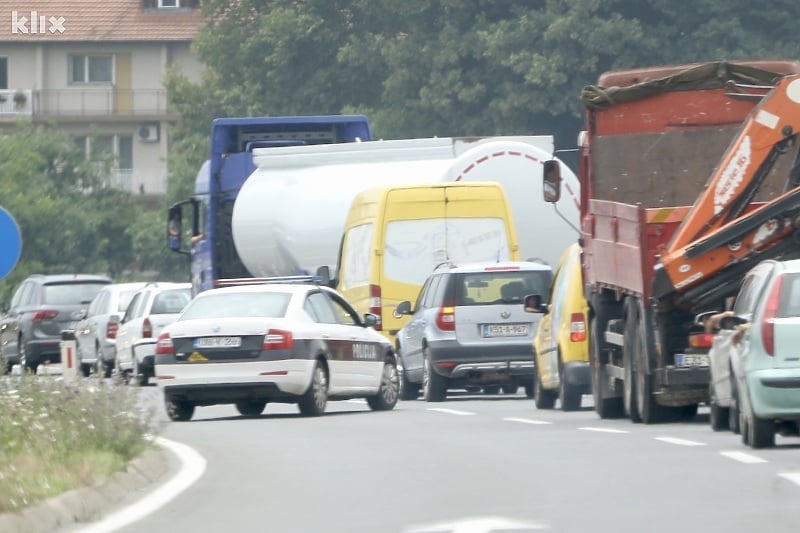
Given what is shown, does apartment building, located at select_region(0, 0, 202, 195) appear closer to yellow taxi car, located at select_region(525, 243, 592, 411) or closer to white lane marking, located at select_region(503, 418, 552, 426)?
yellow taxi car, located at select_region(525, 243, 592, 411)

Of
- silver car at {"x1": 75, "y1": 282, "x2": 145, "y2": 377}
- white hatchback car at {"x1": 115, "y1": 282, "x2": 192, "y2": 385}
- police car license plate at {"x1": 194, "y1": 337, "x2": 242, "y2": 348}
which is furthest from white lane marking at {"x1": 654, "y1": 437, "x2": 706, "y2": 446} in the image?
silver car at {"x1": 75, "y1": 282, "x2": 145, "y2": 377}

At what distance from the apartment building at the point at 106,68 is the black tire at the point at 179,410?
66632 millimetres

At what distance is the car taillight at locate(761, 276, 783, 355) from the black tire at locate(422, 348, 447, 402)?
1101 cm

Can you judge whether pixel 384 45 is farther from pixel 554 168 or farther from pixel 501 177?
pixel 554 168

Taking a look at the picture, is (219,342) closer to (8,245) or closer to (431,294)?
(8,245)

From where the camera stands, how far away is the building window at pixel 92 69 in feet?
297

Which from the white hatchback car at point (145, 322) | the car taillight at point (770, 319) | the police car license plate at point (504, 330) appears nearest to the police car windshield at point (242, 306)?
the police car license plate at point (504, 330)

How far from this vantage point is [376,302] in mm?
28453

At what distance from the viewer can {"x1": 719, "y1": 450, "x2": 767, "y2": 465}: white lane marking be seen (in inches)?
556

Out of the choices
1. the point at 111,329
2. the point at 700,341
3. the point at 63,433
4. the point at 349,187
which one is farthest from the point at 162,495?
the point at 111,329

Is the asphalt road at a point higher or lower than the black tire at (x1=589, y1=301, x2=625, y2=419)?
lower

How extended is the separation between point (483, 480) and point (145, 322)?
2088 cm

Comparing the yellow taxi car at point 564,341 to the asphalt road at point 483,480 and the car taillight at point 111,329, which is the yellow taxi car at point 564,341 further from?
the car taillight at point 111,329

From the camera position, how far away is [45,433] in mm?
13898
